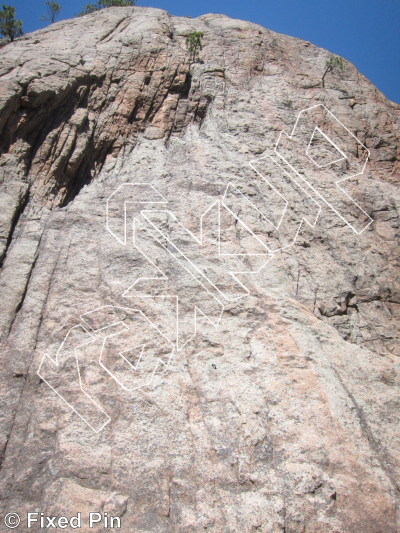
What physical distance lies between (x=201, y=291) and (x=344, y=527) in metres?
2.77

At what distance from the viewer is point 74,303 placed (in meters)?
4.41

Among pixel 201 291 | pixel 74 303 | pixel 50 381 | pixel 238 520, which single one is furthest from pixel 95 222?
pixel 238 520

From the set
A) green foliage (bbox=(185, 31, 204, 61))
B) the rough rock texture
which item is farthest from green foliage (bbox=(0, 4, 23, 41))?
green foliage (bbox=(185, 31, 204, 61))

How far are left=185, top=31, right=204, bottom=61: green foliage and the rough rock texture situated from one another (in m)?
0.16

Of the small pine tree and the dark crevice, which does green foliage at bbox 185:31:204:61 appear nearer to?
the small pine tree

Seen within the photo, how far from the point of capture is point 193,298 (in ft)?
14.8

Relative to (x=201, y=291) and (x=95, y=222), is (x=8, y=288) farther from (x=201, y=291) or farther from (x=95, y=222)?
(x=201, y=291)

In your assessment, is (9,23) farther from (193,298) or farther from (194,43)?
(193,298)

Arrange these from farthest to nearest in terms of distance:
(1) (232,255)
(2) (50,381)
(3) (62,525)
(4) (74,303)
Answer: (1) (232,255), (4) (74,303), (2) (50,381), (3) (62,525)

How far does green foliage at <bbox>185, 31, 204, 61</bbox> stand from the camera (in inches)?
296

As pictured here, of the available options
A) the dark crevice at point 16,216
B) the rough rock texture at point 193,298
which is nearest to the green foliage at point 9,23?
Result: the rough rock texture at point 193,298

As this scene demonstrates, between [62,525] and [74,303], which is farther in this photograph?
[74,303]

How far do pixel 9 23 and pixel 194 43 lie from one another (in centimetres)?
587

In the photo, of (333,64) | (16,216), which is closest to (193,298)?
(16,216)
